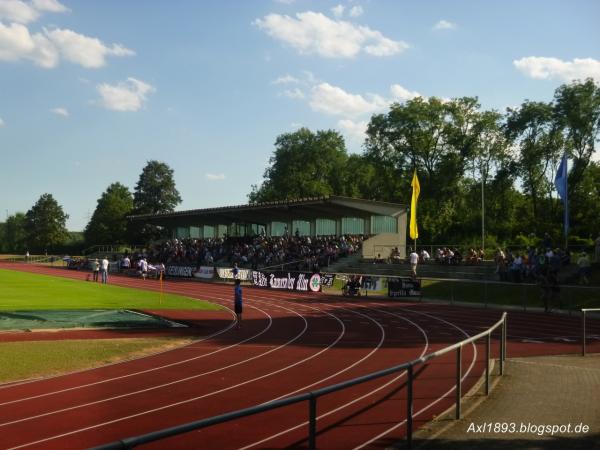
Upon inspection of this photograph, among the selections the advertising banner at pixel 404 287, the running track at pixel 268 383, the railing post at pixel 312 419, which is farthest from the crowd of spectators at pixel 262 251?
the railing post at pixel 312 419

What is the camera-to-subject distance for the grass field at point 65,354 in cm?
1235

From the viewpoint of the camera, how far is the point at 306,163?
89375mm

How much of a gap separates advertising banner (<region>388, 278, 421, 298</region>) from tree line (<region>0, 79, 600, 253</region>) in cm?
1364

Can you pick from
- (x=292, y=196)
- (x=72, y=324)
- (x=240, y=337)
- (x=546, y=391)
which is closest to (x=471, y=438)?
(x=546, y=391)

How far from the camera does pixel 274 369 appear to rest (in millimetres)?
12617

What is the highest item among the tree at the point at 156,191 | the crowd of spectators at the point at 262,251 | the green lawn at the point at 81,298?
the tree at the point at 156,191

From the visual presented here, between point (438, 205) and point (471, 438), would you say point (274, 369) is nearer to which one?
point (471, 438)

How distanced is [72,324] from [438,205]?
4893 centimetres

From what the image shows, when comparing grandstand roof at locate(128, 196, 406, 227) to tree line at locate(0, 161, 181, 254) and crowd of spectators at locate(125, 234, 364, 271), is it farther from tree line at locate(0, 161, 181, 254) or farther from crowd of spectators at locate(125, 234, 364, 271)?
tree line at locate(0, 161, 181, 254)

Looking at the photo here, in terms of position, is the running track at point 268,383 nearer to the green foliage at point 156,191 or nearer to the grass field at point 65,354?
the grass field at point 65,354

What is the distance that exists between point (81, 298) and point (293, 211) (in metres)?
24.7

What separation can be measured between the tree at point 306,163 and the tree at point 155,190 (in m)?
27.3

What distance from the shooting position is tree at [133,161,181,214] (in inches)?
4380

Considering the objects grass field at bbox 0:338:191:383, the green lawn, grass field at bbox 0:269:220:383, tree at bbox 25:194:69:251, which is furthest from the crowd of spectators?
tree at bbox 25:194:69:251
